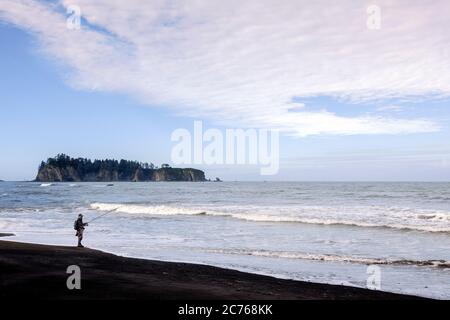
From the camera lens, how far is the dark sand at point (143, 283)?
29.5 ft

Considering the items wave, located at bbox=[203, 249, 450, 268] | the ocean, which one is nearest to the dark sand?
the ocean

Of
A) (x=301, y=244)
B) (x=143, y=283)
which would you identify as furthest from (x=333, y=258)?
(x=143, y=283)

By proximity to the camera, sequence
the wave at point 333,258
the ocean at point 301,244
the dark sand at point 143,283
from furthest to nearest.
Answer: the wave at point 333,258 → the ocean at point 301,244 → the dark sand at point 143,283

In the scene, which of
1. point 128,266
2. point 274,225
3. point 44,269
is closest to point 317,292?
point 128,266

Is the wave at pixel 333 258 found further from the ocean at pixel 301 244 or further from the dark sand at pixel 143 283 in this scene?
the dark sand at pixel 143 283

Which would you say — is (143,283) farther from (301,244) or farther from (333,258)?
(301,244)

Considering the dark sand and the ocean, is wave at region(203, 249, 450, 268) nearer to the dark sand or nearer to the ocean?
the ocean

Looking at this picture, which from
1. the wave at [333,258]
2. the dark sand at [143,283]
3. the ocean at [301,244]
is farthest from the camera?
the wave at [333,258]

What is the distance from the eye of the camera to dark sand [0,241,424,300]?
9.00m

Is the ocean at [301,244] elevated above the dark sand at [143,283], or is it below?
below

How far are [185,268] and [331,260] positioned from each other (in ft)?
18.0

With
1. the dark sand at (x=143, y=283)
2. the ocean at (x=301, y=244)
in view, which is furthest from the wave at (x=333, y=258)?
the dark sand at (x=143, y=283)

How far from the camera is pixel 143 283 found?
10.2 meters
